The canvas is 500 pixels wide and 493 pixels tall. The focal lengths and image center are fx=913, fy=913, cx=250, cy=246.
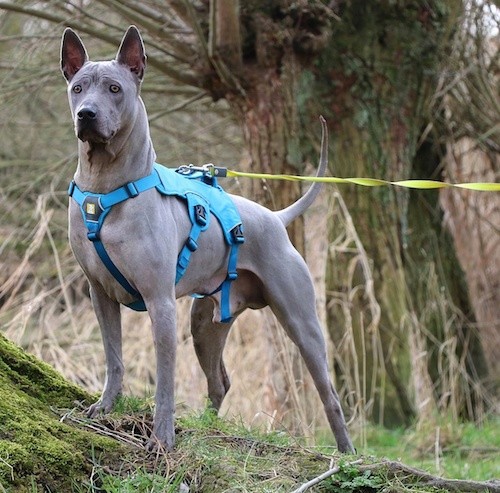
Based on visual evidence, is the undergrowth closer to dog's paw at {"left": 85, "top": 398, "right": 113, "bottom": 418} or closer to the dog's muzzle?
dog's paw at {"left": 85, "top": 398, "right": 113, "bottom": 418}

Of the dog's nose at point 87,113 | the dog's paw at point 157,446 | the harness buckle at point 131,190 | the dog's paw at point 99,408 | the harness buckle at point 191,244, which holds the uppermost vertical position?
the dog's nose at point 87,113

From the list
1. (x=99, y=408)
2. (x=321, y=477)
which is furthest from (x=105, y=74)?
(x=321, y=477)

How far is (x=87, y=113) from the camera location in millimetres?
3510

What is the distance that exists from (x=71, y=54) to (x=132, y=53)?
25cm

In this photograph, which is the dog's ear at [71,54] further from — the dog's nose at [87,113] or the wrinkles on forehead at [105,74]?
the dog's nose at [87,113]

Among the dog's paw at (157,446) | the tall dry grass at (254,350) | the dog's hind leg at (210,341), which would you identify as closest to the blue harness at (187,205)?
the dog's hind leg at (210,341)

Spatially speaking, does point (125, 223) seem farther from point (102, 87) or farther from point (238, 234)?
point (238, 234)

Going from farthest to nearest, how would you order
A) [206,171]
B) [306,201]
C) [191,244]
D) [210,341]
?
[306,201], [210,341], [206,171], [191,244]

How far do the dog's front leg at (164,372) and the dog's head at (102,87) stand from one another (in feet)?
2.43

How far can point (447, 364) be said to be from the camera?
8492 millimetres

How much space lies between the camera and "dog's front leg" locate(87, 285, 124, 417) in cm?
399

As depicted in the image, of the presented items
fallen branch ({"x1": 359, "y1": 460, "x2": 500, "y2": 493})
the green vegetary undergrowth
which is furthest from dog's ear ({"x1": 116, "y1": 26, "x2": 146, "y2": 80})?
fallen branch ({"x1": 359, "y1": 460, "x2": 500, "y2": 493})

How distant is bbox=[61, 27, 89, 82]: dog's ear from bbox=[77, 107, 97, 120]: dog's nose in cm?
36

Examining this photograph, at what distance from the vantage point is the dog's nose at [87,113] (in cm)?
351
